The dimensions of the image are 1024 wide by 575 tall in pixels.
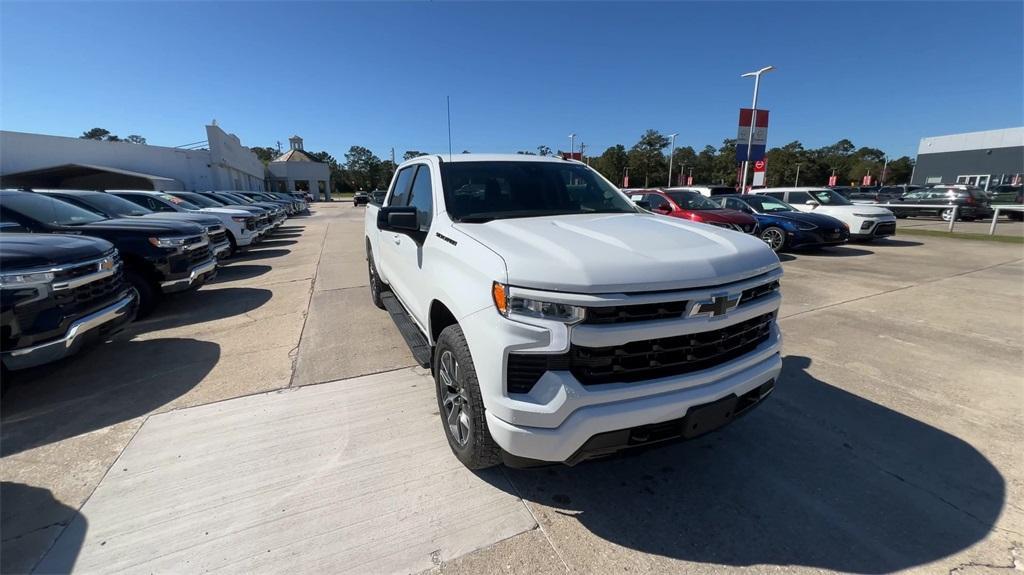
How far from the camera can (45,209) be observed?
5547 mm

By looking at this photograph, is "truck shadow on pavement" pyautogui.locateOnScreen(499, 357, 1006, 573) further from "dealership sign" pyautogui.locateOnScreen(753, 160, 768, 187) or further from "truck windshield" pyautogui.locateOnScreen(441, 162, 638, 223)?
"dealership sign" pyautogui.locateOnScreen(753, 160, 768, 187)

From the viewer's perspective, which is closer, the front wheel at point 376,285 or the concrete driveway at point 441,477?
the concrete driveway at point 441,477

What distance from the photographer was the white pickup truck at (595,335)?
182 centimetres

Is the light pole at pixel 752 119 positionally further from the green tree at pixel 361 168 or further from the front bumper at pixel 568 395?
the green tree at pixel 361 168

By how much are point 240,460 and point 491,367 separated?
1.88 metres

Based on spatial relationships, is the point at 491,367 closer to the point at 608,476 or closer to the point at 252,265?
the point at 608,476

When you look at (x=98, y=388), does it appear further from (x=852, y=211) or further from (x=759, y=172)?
(x=759, y=172)

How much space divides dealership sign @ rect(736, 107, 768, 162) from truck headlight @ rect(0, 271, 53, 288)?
25577mm

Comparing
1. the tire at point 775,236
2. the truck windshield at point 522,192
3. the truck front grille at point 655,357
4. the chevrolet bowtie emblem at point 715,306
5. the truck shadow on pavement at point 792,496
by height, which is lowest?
the truck shadow on pavement at point 792,496

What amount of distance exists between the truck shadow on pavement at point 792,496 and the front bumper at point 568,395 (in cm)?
32

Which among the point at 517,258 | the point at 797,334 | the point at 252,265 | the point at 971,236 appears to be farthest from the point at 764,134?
the point at 517,258

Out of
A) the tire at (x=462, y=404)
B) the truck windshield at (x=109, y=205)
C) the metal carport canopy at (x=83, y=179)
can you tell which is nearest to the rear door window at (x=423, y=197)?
the tire at (x=462, y=404)

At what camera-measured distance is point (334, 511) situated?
222 cm

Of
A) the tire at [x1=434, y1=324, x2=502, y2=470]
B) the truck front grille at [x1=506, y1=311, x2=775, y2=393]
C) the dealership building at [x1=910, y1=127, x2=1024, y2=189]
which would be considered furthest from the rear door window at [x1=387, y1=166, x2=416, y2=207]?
the dealership building at [x1=910, y1=127, x2=1024, y2=189]
